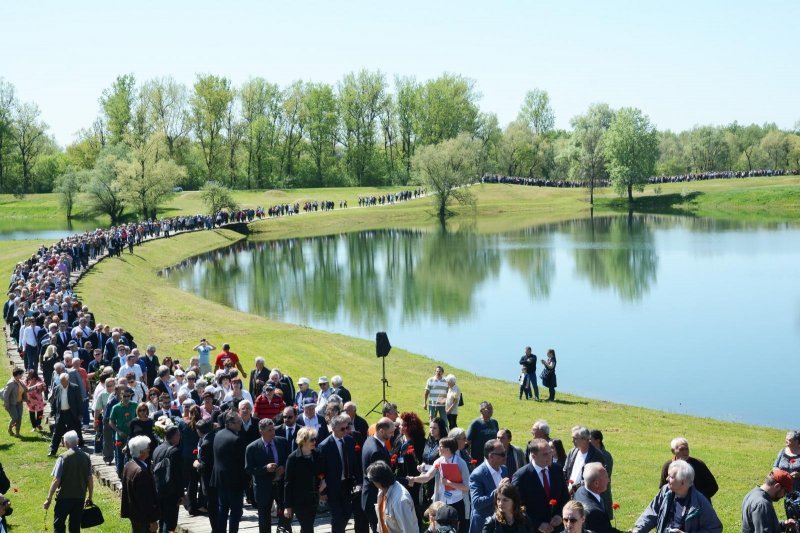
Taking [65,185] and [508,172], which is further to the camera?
[508,172]

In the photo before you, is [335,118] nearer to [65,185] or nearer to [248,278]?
[65,185]

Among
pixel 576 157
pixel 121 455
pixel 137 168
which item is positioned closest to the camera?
pixel 121 455

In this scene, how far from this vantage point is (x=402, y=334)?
3397 centimetres

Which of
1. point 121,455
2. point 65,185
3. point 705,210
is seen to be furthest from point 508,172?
point 121,455

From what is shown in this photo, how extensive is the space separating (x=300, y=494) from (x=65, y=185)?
263 ft

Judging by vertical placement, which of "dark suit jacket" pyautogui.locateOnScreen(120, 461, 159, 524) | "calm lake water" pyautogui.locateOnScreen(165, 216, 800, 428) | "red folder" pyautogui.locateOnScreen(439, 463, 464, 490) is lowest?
"calm lake water" pyautogui.locateOnScreen(165, 216, 800, 428)

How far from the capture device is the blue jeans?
9938mm

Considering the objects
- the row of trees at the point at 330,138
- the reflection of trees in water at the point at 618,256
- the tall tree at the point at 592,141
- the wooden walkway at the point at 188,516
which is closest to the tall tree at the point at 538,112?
the row of trees at the point at 330,138

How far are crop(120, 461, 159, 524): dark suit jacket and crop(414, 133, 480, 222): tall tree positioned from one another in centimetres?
7556

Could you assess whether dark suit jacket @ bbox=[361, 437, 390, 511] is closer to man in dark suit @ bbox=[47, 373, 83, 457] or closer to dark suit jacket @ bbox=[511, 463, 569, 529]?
dark suit jacket @ bbox=[511, 463, 569, 529]

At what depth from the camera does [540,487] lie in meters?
7.86

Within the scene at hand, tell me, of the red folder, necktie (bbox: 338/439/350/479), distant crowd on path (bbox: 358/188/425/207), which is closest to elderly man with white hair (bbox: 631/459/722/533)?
the red folder

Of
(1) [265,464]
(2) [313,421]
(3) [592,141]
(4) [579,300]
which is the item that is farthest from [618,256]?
(1) [265,464]

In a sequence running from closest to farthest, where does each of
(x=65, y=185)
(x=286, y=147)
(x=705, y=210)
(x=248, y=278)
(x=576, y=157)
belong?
(x=248, y=278) → (x=65, y=185) → (x=705, y=210) → (x=576, y=157) → (x=286, y=147)
